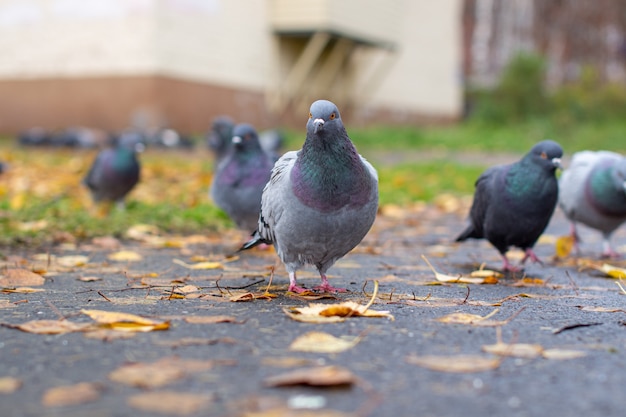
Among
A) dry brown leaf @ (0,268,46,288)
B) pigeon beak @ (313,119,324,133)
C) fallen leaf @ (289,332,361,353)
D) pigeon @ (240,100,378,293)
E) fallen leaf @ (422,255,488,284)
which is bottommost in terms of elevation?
fallen leaf @ (422,255,488,284)

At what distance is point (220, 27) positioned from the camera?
14891 mm

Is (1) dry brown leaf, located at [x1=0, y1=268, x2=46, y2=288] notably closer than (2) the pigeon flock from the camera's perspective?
No

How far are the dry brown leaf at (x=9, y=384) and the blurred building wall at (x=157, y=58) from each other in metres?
12.0

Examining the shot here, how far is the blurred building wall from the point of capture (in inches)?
536

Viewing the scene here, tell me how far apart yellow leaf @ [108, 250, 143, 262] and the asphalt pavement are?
48 centimetres

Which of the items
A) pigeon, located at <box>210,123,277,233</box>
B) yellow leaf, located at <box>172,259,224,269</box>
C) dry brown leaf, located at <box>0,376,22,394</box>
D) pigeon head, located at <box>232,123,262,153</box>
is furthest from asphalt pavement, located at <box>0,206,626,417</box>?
pigeon head, located at <box>232,123,262,153</box>

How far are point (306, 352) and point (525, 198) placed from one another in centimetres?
228

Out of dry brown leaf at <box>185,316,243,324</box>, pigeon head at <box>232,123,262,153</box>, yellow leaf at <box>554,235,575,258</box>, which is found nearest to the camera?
dry brown leaf at <box>185,316,243,324</box>

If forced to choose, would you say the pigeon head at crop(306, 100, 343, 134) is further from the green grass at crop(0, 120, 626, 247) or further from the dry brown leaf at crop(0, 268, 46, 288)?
the green grass at crop(0, 120, 626, 247)

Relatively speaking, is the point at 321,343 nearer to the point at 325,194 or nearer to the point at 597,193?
the point at 325,194

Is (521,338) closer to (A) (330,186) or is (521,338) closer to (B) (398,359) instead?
(B) (398,359)

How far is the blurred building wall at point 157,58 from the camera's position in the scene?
1361 cm

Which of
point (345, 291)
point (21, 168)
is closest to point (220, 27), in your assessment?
point (21, 168)

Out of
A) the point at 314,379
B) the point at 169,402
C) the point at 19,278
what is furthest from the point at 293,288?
the point at 169,402
